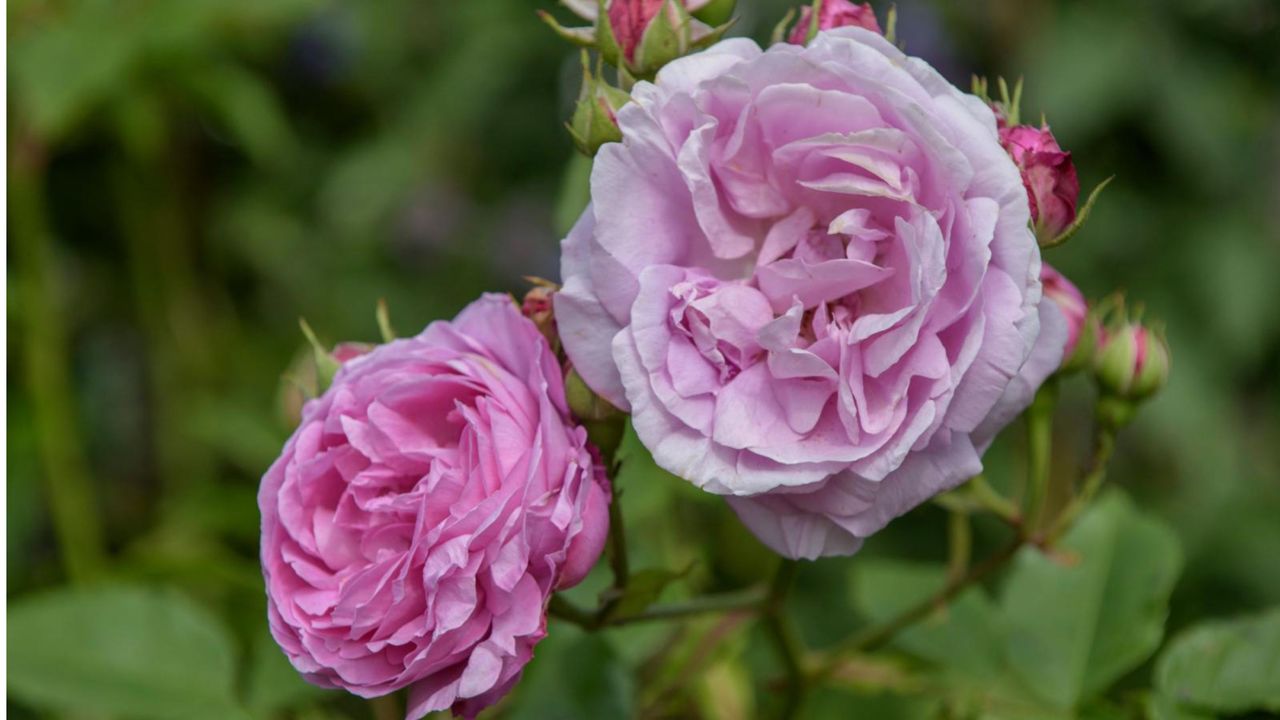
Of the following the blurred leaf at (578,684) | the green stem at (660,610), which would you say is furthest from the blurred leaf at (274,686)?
the green stem at (660,610)

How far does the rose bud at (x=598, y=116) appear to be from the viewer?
0.74 m

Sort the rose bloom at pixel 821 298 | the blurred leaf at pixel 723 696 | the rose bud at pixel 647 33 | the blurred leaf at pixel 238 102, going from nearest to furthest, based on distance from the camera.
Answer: the rose bloom at pixel 821 298 < the rose bud at pixel 647 33 < the blurred leaf at pixel 723 696 < the blurred leaf at pixel 238 102

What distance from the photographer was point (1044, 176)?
70cm

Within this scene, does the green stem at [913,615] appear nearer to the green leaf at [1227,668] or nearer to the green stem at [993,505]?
the green stem at [993,505]

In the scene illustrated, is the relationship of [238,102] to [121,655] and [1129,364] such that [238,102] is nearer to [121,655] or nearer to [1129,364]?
[121,655]

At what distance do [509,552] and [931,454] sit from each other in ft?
0.73

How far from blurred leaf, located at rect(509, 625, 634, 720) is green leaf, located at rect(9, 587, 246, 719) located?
9.8 inches

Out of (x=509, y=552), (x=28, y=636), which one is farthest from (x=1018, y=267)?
(x=28, y=636)

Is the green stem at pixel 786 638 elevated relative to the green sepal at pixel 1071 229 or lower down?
lower down

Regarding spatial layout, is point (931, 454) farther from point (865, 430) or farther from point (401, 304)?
point (401, 304)

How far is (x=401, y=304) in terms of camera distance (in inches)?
84.3

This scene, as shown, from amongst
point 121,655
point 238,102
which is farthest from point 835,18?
point 238,102

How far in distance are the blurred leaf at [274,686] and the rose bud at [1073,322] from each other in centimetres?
61

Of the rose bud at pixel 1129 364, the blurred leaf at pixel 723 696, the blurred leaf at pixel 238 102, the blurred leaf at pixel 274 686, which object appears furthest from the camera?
the blurred leaf at pixel 238 102
